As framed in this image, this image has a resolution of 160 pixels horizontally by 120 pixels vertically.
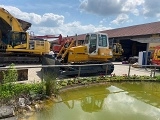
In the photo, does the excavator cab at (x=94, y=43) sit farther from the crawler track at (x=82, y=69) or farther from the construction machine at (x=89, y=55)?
the crawler track at (x=82, y=69)

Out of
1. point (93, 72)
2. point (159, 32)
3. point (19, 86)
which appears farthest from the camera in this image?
point (159, 32)

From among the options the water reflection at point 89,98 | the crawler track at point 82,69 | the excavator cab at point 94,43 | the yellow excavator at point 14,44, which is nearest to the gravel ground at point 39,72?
the crawler track at point 82,69

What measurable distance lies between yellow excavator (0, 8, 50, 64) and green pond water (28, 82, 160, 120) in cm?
1075

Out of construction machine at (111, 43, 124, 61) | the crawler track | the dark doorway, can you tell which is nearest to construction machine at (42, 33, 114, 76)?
the crawler track

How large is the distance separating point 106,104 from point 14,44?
45.6 feet

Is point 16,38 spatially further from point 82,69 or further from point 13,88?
point 13,88

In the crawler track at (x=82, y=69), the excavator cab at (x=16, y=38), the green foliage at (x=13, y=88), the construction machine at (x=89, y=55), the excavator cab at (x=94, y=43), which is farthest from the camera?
the excavator cab at (x=16, y=38)

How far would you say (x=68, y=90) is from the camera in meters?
10.2

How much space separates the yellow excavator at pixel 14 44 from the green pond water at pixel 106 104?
10753 mm

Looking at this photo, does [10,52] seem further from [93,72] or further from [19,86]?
[19,86]

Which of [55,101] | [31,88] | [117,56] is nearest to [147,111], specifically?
[55,101]

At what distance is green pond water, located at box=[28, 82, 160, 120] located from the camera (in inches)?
277

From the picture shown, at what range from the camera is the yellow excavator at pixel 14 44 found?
19987 millimetres

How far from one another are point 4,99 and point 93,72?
800cm
